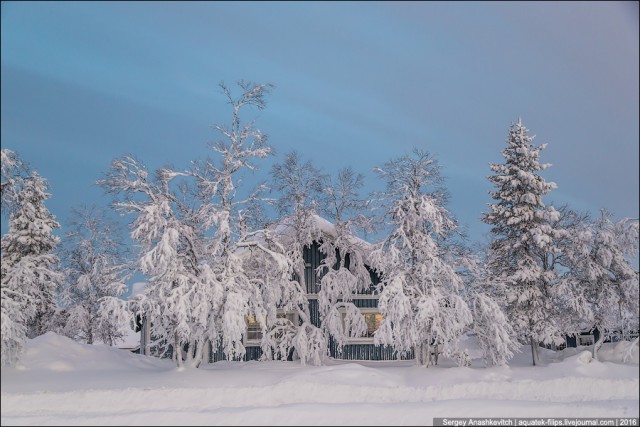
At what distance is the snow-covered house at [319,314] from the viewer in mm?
29719

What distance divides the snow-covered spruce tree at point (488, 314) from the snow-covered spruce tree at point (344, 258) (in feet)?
19.1

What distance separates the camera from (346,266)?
31.1m

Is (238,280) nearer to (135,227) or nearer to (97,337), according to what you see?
(135,227)

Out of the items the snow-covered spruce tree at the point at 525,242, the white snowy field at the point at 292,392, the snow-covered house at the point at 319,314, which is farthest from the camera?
the snow-covered house at the point at 319,314

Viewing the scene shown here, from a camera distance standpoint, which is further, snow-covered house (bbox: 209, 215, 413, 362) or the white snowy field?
snow-covered house (bbox: 209, 215, 413, 362)

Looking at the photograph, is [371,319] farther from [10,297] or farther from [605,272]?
[10,297]

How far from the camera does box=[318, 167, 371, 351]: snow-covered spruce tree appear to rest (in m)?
28.2

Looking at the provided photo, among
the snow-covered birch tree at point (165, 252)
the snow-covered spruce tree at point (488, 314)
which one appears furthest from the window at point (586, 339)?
the snow-covered birch tree at point (165, 252)

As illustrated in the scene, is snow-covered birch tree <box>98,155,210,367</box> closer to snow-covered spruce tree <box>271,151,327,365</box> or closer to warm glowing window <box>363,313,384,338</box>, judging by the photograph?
snow-covered spruce tree <box>271,151,327,365</box>

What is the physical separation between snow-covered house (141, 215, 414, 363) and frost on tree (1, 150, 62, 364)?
585 centimetres

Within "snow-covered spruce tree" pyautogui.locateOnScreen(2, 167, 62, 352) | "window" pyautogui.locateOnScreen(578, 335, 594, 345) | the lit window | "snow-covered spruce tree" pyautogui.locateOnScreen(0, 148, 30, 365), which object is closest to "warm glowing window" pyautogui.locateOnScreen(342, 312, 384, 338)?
the lit window

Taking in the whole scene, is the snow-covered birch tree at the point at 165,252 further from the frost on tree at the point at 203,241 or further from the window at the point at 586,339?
the window at the point at 586,339

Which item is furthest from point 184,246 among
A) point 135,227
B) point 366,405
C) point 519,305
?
point 519,305

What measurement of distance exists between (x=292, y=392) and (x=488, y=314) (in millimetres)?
8971
